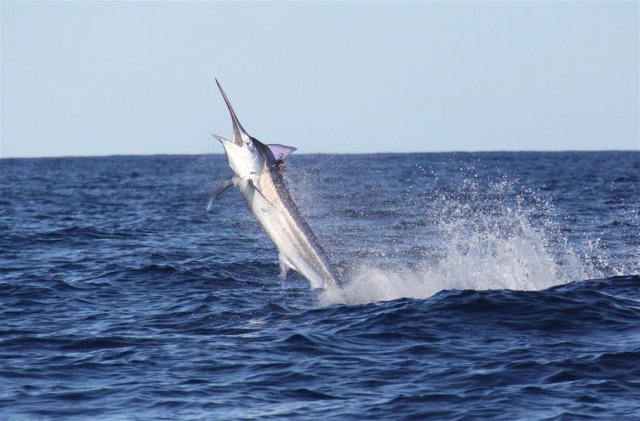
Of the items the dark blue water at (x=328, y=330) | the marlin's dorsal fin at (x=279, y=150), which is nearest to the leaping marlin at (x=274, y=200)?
the marlin's dorsal fin at (x=279, y=150)

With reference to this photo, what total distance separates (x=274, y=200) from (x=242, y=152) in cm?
91

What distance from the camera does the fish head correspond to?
48.0 ft

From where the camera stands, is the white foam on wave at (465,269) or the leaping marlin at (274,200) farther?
the white foam on wave at (465,269)

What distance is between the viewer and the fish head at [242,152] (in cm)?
1462

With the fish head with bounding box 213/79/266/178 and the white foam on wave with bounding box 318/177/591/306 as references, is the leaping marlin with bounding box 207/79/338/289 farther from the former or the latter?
the white foam on wave with bounding box 318/177/591/306

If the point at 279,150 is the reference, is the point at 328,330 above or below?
below

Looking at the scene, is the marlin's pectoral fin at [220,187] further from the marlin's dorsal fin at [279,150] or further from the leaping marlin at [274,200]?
the marlin's dorsal fin at [279,150]

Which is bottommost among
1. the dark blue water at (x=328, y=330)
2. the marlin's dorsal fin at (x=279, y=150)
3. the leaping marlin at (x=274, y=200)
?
the dark blue water at (x=328, y=330)

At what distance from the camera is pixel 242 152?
14656 millimetres

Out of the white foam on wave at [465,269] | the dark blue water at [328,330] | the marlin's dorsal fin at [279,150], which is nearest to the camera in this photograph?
the dark blue water at [328,330]

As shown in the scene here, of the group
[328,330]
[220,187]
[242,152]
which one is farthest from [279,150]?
[328,330]

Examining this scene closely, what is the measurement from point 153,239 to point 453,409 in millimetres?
18809

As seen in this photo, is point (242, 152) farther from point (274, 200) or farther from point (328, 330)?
point (328, 330)

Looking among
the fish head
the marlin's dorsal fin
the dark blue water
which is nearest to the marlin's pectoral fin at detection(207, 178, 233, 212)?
the fish head
